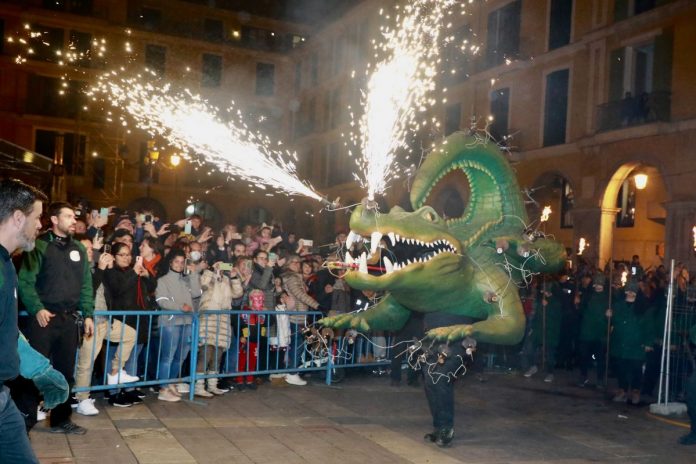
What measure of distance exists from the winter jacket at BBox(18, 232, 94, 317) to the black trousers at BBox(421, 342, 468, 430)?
3278 millimetres

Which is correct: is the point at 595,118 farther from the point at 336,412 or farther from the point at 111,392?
the point at 111,392

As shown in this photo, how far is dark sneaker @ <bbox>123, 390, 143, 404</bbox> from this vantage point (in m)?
7.58

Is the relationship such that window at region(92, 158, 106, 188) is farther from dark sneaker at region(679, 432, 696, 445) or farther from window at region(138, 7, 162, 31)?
dark sneaker at region(679, 432, 696, 445)

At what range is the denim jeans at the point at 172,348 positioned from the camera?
806cm

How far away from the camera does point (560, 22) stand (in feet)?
67.1

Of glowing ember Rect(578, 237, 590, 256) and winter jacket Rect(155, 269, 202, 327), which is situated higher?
glowing ember Rect(578, 237, 590, 256)

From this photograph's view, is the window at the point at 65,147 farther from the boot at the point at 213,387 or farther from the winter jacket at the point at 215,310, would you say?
the boot at the point at 213,387

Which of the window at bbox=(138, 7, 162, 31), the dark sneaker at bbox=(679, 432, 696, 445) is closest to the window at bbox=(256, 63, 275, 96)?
the window at bbox=(138, 7, 162, 31)

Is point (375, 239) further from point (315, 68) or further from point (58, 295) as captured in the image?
point (315, 68)

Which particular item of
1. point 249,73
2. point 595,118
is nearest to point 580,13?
point 595,118

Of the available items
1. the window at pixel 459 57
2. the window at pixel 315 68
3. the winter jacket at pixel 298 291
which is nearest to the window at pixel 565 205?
the window at pixel 459 57

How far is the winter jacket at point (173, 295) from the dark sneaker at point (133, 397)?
84 centimetres

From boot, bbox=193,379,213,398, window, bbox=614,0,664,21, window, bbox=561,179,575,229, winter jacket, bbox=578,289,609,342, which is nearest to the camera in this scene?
boot, bbox=193,379,213,398

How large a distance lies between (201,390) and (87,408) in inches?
63.1
